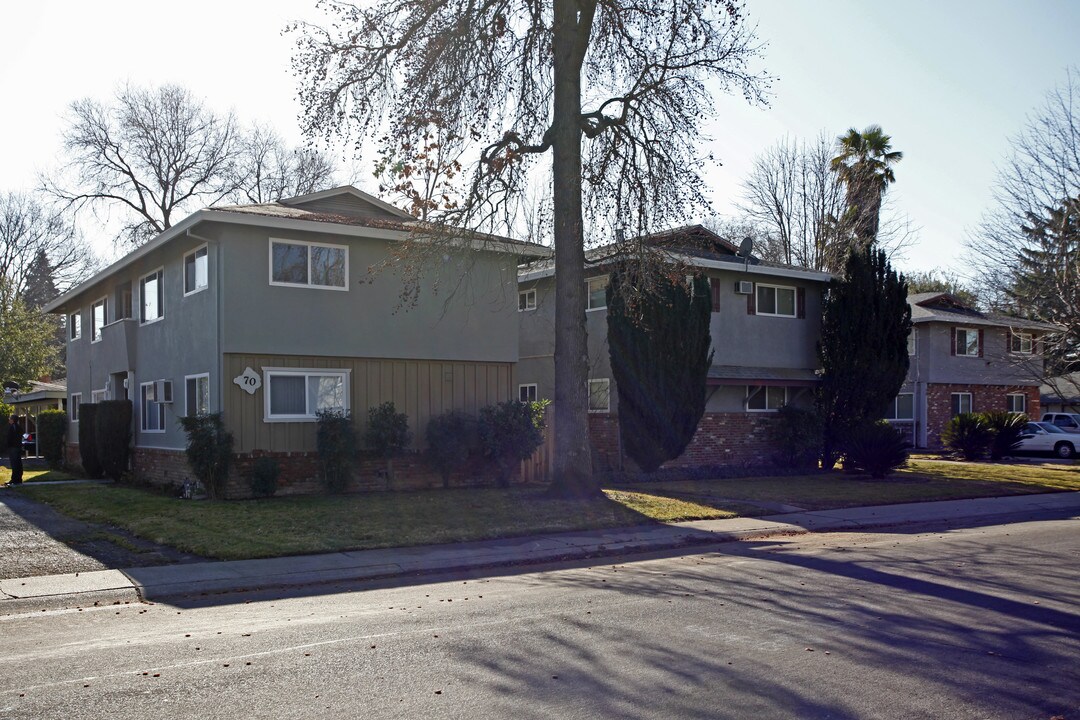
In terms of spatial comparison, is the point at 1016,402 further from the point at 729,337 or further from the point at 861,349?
the point at 729,337

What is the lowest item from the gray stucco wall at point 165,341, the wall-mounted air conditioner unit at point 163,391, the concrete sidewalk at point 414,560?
the concrete sidewalk at point 414,560

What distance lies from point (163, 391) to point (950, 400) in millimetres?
28799

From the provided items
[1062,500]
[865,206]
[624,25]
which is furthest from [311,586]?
[865,206]

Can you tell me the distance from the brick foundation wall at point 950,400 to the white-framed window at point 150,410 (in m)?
26.4

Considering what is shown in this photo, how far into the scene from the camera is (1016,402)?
39750mm

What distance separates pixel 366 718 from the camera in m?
5.58

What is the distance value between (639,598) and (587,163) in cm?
1121

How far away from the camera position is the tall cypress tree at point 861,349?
26.4 metres

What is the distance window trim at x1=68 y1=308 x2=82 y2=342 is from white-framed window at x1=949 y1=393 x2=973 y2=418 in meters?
31.3

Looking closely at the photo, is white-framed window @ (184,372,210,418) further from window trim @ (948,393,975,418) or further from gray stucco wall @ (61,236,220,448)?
window trim @ (948,393,975,418)

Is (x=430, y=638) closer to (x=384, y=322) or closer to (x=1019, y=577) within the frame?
(x=1019, y=577)

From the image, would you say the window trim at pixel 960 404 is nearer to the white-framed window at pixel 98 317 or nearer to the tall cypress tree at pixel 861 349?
the tall cypress tree at pixel 861 349

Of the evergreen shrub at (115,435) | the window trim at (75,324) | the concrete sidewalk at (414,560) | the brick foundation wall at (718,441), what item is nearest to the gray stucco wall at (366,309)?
the brick foundation wall at (718,441)

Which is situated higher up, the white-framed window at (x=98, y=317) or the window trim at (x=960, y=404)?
the white-framed window at (x=98, y=317)
